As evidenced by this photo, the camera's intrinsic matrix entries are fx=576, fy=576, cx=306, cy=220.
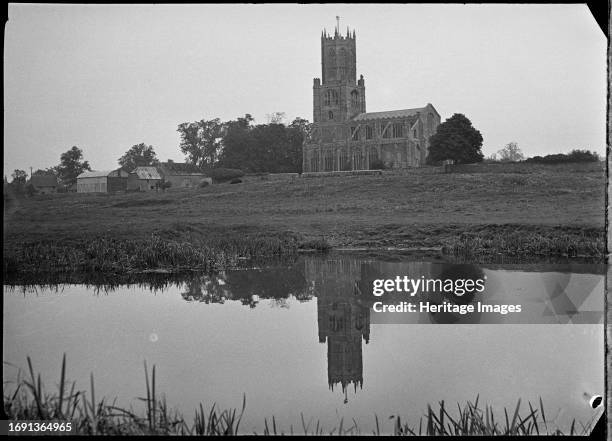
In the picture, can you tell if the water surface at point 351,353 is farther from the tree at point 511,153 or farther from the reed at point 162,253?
the tree at point 511,153

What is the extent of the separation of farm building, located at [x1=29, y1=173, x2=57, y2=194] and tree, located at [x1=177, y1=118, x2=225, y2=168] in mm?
1198

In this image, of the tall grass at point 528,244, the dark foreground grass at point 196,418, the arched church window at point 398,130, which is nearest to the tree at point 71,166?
the dark foreground grass at point 196,418

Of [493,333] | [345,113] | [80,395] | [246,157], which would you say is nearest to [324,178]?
[246,157]

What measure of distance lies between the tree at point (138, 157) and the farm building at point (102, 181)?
0.10 m

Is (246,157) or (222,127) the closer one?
(222,127)

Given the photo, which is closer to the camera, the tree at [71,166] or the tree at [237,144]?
the tree at [71,166]

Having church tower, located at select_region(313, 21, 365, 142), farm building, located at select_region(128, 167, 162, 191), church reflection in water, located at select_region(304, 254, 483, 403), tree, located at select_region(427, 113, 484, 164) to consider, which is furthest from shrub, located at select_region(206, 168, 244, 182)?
tree, located at select_region(427, 113, 484, 164)

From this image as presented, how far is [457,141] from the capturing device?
6.82 meters

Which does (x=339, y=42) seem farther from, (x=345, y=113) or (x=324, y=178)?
(x=345, y=113)

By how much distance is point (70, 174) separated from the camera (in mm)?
5328

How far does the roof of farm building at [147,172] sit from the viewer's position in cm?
560

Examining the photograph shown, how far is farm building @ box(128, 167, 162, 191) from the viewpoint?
5.62 meters

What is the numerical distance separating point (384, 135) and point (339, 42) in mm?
3295

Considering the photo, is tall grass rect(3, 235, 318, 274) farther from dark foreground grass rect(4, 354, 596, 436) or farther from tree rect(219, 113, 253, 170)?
dark foreground grass rect(4, 354, 596, 436)
